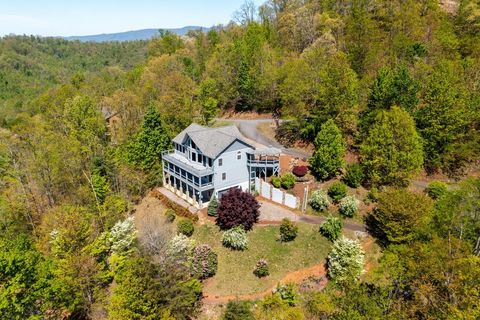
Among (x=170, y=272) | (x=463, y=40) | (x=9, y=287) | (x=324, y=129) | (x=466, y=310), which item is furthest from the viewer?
(x=463, y=40)

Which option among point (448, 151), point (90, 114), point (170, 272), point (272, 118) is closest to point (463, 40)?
point (448, 151)

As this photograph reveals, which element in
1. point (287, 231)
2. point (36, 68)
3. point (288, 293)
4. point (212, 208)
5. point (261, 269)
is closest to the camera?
point (288, 293)

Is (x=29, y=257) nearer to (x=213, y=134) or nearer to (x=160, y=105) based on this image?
(x=213, y=134)

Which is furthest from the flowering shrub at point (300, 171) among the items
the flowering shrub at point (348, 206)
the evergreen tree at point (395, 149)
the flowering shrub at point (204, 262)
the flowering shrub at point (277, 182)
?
the flowering shrub at point (204, 262)

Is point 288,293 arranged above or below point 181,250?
below

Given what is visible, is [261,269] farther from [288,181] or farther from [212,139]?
[212,139]

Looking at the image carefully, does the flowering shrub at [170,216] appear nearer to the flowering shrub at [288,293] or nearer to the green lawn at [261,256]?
the green lawn at [261,256]

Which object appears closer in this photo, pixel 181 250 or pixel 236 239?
pixel 181 250

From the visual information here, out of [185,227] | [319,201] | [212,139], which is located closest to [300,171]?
[319,201]
